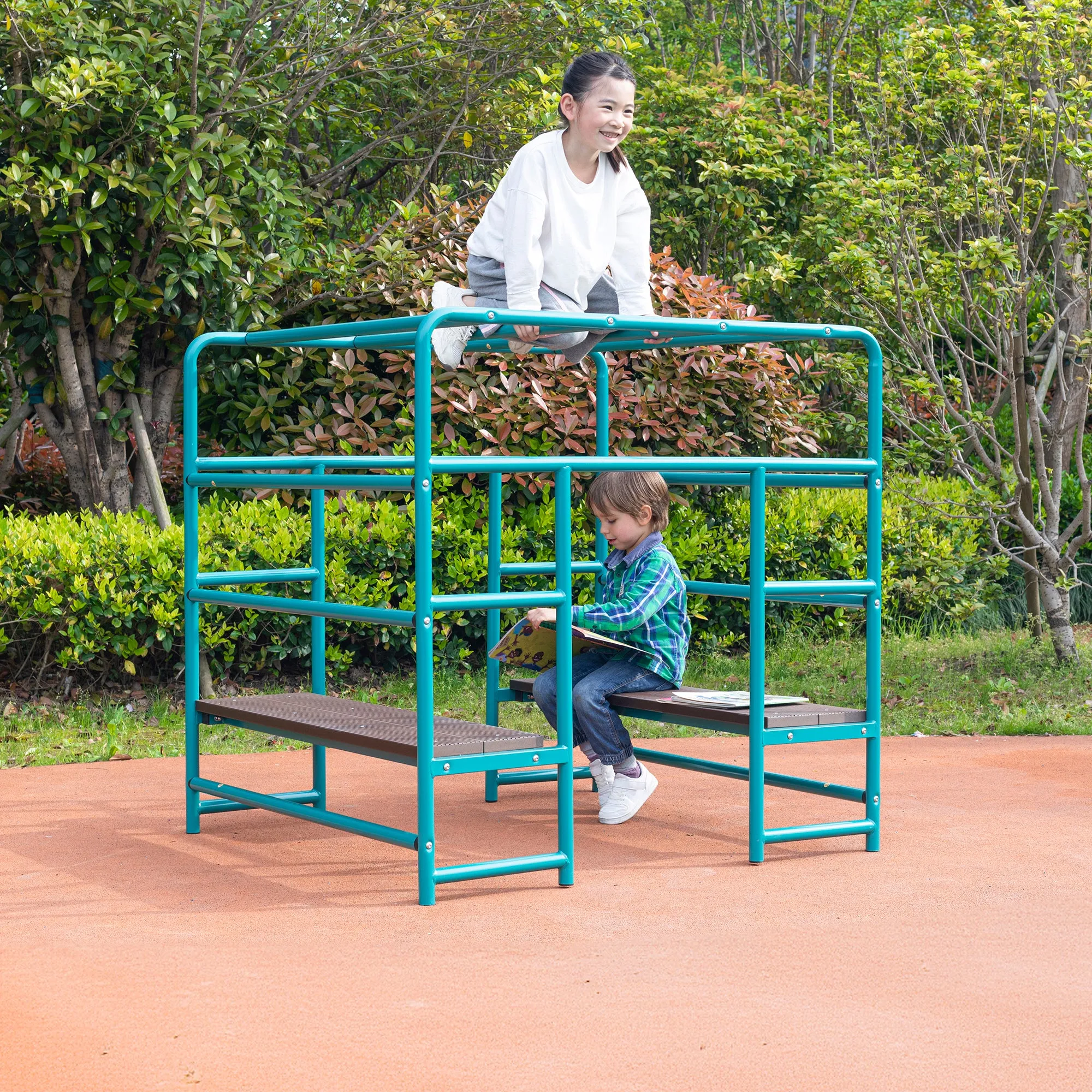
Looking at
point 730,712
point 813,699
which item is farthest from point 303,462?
point 813,699

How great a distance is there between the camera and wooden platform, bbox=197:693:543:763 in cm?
450

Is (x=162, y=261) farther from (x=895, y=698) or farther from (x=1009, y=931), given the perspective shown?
(x=1009, y=931)

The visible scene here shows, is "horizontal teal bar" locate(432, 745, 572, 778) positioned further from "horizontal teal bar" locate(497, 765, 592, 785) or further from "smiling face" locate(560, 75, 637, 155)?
"smiling face" locate(560, 75, 637, 155)

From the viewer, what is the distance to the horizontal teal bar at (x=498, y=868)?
4.49m

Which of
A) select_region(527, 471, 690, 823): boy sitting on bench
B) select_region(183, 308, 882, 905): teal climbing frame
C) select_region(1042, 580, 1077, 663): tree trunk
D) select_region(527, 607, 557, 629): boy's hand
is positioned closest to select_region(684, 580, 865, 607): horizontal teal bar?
select_region(183, 308, 882, 905): teal climbing frame

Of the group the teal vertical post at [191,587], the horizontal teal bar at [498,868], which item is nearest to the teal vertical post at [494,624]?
the teal vertical post at [191,587]

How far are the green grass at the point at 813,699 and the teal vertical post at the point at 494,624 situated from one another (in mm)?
1349

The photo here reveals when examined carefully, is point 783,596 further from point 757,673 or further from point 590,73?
point 590,73

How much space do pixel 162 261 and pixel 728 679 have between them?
3.77m

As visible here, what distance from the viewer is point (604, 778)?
5605 mm

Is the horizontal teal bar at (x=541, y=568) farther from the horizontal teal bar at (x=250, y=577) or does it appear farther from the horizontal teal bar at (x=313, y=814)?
the horizontal teal bar at (x=313, y=814)

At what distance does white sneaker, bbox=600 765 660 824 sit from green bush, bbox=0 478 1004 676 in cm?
258

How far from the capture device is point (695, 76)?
43.7ft

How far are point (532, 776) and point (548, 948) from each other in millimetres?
2279
